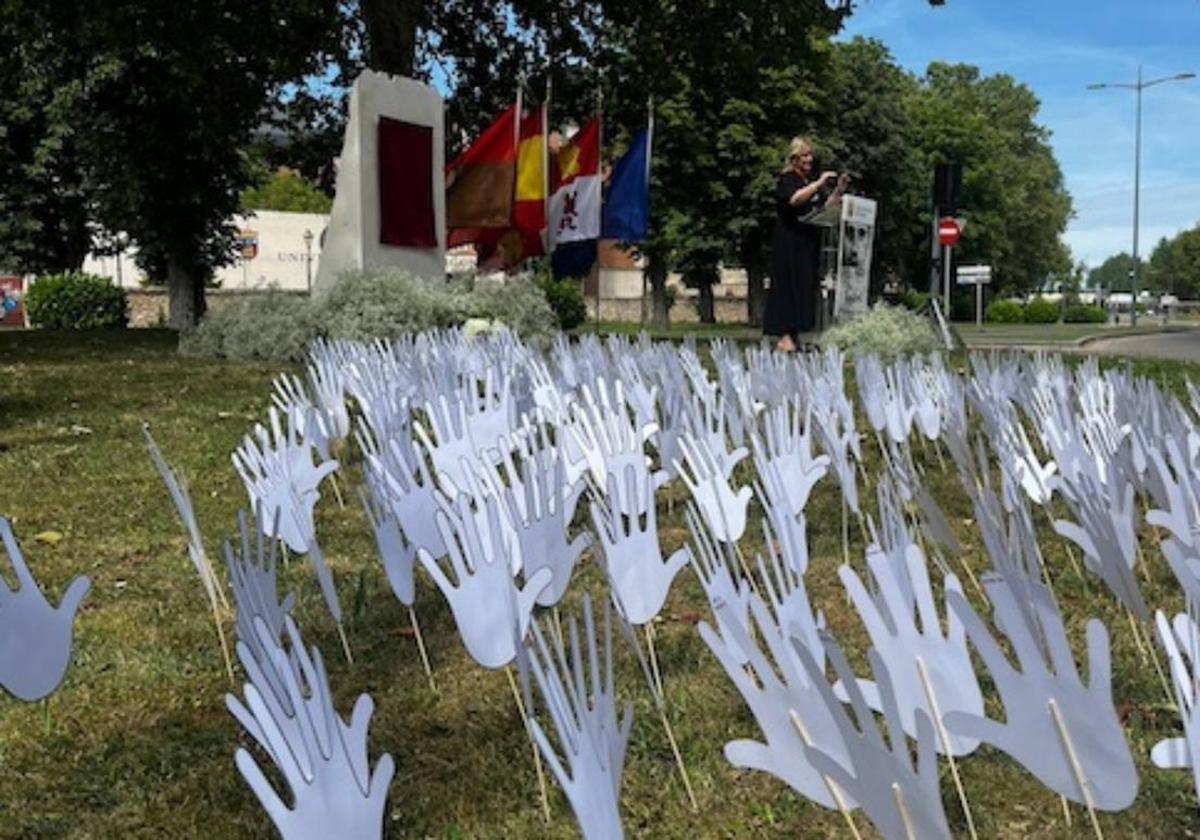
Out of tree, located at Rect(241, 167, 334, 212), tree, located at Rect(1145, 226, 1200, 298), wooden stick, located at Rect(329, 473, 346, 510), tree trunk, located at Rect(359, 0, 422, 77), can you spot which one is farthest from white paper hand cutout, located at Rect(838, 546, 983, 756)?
tree, located at Rect(1145, 226, 1200, 298)

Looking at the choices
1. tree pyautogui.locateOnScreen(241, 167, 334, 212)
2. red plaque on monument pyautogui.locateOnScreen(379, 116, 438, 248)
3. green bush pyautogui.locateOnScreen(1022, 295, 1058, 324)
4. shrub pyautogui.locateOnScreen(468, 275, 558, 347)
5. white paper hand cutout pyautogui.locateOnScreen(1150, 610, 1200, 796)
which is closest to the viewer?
white paper hand cutout pyautogui.locateOnScreen(1150, 610, 1200, 796)

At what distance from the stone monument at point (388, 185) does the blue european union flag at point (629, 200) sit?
200cm

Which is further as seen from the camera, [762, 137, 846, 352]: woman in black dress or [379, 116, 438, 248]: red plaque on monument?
[379, 116, 438, 248]: red plaque on monument

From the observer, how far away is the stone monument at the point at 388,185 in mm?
12328

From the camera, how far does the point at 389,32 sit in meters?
13.9

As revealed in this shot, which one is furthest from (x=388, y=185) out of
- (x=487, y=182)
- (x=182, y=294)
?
(x=182, y=294)

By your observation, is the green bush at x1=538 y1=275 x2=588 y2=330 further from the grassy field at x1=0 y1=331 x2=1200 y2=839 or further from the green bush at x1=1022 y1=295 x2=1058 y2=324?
the green bush at x1=1022 y1=295 x2=1058 y2=324

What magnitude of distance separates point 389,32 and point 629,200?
130 inches

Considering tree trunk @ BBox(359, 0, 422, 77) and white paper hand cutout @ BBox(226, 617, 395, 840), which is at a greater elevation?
tree trunk @ BBox(359, 0, 422, 77)

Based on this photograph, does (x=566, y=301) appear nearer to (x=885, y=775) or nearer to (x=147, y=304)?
(x=147, y=304)

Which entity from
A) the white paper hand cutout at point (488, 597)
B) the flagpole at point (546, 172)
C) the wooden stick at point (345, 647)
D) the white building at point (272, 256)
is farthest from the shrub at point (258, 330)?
the white building at point (272, 256)

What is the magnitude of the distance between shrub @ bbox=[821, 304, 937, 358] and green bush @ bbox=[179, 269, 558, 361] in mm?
2512

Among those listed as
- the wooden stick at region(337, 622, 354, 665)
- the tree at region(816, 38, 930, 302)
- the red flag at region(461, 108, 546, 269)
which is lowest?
the wooden stick at region(337, 622, 354, 665)

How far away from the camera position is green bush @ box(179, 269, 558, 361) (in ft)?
34.4
